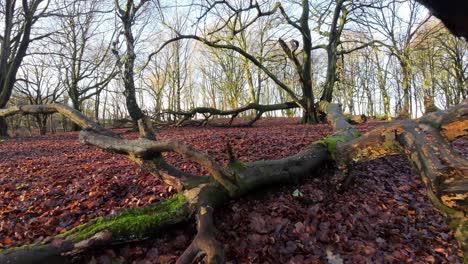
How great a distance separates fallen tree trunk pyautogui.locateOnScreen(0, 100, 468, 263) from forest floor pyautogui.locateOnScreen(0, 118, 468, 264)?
21 cm

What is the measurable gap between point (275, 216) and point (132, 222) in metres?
1.61

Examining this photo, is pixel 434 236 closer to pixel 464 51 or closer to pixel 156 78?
pixel 464 51

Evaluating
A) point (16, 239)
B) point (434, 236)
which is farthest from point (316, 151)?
point (16, 239)

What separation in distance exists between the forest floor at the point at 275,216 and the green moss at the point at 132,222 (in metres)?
0.18

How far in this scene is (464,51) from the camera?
24.0m

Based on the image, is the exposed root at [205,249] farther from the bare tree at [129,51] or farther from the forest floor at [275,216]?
the bare tree at [129,51]

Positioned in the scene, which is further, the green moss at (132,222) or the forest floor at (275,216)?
the forest floor at (275,216)

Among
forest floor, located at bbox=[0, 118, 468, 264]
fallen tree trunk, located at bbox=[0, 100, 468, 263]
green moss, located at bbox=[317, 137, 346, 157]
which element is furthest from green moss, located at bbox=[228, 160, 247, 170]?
green moss, located at bbox=[317, 137, 346, 157]

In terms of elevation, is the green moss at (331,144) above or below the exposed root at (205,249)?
above

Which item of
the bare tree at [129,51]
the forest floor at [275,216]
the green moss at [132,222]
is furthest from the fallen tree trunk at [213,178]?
the bare tree at [129,51]

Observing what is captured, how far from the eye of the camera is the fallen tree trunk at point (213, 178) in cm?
262

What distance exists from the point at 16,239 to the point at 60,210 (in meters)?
0.62

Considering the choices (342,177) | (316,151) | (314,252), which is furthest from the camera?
(316,151)

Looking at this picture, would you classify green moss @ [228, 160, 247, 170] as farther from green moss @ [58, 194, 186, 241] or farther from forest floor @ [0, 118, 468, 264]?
green moss @ [58, 194, 186, 241]
